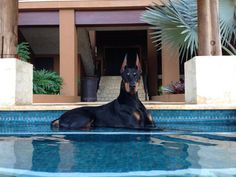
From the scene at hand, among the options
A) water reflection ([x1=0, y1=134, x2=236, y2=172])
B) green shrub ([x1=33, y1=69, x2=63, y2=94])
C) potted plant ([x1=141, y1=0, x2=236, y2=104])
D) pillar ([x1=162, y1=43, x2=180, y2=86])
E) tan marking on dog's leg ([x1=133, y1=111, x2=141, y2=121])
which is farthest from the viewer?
pillar ([x1=162, y1=43, x2=180, y2=86])

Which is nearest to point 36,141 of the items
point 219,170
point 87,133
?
point 87,133

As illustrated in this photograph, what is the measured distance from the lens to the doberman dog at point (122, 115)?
3.73 meters

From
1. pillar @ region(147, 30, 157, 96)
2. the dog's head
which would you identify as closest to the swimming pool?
the dog's head

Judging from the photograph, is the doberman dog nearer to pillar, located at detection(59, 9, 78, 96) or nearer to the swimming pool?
the swimming pool

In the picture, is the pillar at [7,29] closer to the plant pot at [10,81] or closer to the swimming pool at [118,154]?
the plant pot at [10,81]

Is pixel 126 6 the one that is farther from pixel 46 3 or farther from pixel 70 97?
pixel 70 97

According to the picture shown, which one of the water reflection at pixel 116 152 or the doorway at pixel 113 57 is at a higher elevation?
the doorway at pixel 113 57

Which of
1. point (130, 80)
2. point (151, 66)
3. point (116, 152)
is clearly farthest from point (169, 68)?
point (116, 152)

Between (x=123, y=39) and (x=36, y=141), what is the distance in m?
15.5

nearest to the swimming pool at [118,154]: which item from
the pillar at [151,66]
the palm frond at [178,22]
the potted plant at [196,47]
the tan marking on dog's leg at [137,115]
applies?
the tan marking on dog's leg at [137,115]

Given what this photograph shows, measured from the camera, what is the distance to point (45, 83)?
9.57 meters

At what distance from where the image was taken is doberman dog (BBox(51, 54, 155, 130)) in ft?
12.3

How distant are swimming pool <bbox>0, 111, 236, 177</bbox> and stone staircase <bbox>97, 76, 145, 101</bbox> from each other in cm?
966

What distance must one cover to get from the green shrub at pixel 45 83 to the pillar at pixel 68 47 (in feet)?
1.49
